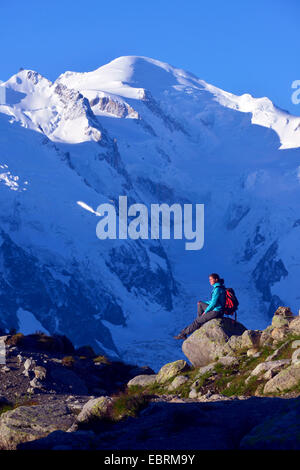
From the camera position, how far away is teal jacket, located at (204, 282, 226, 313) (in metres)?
24.7

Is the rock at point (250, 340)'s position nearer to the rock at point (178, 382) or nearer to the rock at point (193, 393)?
the rock at point (178, 382)

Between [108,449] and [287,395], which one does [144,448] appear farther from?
[287,395]

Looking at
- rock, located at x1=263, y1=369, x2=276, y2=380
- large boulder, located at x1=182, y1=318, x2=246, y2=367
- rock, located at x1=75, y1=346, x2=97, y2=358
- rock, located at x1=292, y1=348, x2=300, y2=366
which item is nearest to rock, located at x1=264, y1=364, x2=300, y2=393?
rock, located at x1=292, y1=348, x2=300, y2=366

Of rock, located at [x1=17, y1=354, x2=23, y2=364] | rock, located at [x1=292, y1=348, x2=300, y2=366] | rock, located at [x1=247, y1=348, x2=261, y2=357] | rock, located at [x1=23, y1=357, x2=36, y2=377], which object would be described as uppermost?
rock, located at [x1=17, y1=354, x2=23, y2=364]

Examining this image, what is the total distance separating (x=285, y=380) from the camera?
17.8 m

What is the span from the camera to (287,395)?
17141 millimetres

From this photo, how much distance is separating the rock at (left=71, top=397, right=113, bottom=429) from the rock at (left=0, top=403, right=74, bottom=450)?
41 centimetres

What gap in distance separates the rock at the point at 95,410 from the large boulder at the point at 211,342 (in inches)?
268

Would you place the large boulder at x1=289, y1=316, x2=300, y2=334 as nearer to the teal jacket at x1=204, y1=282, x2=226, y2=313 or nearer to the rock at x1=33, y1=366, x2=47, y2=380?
the teal jacket at x1=204, y1=282, x2=226, y2=313

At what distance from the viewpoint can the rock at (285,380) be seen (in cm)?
1766

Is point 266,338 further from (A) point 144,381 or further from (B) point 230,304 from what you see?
(A) point 144,381

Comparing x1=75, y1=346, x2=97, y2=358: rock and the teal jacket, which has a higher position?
x1=75, y1=346, x2=97, y2=358: rock

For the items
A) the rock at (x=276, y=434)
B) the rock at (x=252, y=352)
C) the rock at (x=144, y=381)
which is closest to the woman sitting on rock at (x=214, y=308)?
the rock at (x=144, y=381)
